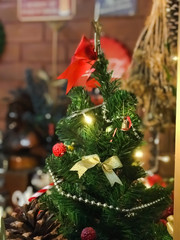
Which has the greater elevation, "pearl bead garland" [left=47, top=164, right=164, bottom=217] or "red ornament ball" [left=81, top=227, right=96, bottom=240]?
"pearl bead garland" [left=47, top=164, right=164, bottom=217]

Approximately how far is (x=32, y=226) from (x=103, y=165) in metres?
0.13

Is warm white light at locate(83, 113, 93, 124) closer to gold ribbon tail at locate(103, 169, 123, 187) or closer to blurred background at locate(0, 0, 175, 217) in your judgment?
gold ribbon tail at locate(103, 169, 123, 187)

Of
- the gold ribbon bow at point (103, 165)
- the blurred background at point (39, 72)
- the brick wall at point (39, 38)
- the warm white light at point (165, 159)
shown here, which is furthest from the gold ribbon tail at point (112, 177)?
the brick wall at point (39, 38)

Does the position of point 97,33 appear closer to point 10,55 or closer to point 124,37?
point 124,37

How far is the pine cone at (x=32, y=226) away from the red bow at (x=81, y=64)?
20 centimetres

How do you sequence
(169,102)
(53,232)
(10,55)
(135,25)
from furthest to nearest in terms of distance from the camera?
(10,55)
(135,25)
(169,102)
(53,232)

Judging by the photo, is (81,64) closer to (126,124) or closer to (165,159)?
(126,124)

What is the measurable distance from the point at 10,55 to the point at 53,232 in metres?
1.76

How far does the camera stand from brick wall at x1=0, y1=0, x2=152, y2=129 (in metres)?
2.06

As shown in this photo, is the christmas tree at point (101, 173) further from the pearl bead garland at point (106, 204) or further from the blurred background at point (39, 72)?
the blurred background at point (39, 72)

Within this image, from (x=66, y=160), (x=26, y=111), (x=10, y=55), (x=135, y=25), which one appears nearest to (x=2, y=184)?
(x=26, y=111)

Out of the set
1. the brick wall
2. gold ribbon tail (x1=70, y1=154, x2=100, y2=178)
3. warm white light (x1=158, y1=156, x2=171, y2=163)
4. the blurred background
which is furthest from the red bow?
the brick wall

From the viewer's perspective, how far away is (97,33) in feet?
2.07

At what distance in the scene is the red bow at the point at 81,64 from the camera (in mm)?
641
